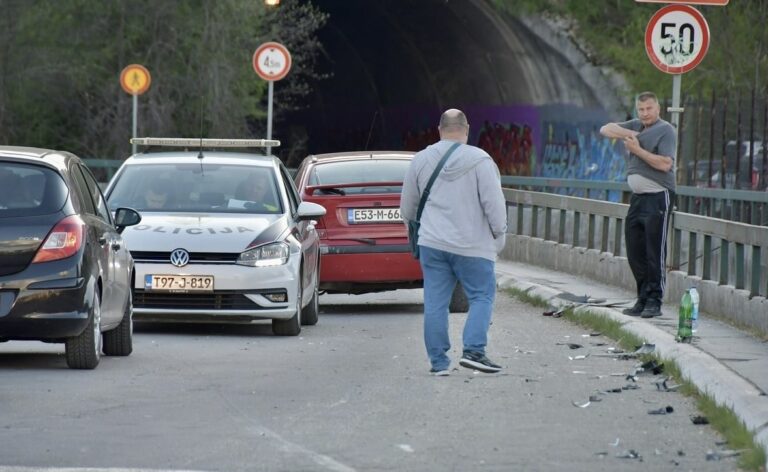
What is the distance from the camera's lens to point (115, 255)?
13000mm

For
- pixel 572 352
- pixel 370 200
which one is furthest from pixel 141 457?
pixel 370 200

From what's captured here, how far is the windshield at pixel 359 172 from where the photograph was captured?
17500 millimetres

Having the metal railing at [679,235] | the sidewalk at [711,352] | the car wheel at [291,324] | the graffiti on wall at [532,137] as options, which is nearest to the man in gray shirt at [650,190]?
the sidewalk at [711,352]

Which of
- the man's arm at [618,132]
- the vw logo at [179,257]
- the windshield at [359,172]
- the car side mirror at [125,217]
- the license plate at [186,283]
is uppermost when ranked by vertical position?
the man's arm at [618,132]

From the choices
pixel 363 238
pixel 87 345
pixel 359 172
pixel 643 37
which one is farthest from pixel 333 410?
pixel 643 37

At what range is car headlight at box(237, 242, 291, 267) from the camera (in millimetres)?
14859

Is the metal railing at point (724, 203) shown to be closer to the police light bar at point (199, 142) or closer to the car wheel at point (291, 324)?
the police light bar at point (199, 142)

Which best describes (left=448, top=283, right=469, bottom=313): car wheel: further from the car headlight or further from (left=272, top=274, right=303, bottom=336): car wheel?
the car headlight

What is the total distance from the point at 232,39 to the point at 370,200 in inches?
813

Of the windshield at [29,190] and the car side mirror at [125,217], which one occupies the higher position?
the windshield at [29,190]

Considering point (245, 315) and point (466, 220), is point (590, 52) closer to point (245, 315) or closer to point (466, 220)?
point (245, 315)

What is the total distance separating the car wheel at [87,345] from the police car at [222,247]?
2.17 meters

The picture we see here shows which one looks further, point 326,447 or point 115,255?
point 115,255

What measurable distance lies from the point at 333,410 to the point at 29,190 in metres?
2.92
